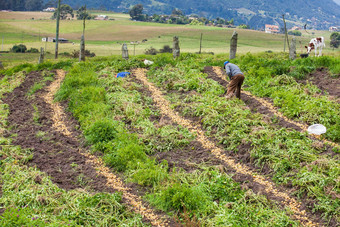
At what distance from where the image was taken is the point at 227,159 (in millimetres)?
10203

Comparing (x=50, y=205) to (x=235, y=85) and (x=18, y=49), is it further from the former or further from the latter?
(x=18, y=49)

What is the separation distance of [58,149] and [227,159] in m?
4.78

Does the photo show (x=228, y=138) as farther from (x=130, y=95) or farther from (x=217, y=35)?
(x=217, y=35)

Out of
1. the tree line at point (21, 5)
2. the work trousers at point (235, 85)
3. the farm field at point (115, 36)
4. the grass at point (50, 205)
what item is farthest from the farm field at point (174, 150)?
the tree line at point (21, 5)

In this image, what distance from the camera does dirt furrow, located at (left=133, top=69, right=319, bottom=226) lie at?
310 inches

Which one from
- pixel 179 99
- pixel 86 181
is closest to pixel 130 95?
pixel 179 99

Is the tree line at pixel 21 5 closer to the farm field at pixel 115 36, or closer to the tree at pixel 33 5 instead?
the tree at pixel 33 5

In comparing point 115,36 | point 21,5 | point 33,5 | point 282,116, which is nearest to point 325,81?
point 282,116

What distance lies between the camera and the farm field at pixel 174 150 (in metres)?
Result: 7.64

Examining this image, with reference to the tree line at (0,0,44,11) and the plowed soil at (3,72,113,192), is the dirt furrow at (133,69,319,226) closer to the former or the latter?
the plowed soil at (3,72,113,192)

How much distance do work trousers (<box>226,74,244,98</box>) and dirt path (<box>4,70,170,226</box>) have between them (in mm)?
5817

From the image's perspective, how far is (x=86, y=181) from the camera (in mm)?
9031

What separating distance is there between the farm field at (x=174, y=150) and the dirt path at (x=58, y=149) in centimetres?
4

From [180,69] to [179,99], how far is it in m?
4.20
